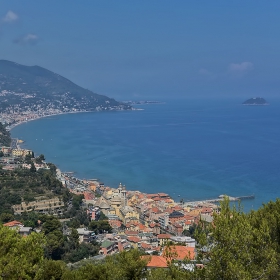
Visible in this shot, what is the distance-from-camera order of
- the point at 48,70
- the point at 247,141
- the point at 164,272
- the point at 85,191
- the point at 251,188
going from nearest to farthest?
the point at 164,272 → the point at 85,191 → the point at 251,188 → the point at 247,141 → the point at 48,70

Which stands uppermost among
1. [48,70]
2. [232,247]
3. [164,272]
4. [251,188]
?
[48,70]

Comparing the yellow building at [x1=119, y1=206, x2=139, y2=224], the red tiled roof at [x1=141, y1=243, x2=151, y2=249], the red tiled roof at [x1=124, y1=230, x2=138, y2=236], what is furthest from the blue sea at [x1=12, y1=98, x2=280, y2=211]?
the red tiled roof at [x1=141, y1=243, x2=151, y2=249]

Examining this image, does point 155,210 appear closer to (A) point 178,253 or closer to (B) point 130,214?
(B) point 130,214

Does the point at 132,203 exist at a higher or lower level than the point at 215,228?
lower

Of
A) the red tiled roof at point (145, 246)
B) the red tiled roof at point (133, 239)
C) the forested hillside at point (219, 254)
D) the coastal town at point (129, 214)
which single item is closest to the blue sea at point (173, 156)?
the coastal town at point (129, 214)

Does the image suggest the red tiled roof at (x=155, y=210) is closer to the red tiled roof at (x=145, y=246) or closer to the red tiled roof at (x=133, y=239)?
the red tiled roof at (x=133, y=239)

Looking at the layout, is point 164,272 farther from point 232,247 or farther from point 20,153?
→ point 20,153

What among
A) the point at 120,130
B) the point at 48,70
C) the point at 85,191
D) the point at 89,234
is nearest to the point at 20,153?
the point at 85,191

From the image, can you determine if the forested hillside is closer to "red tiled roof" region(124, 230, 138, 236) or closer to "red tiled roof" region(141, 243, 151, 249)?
"red tiled roof" region(141, 243, 151, 249)
